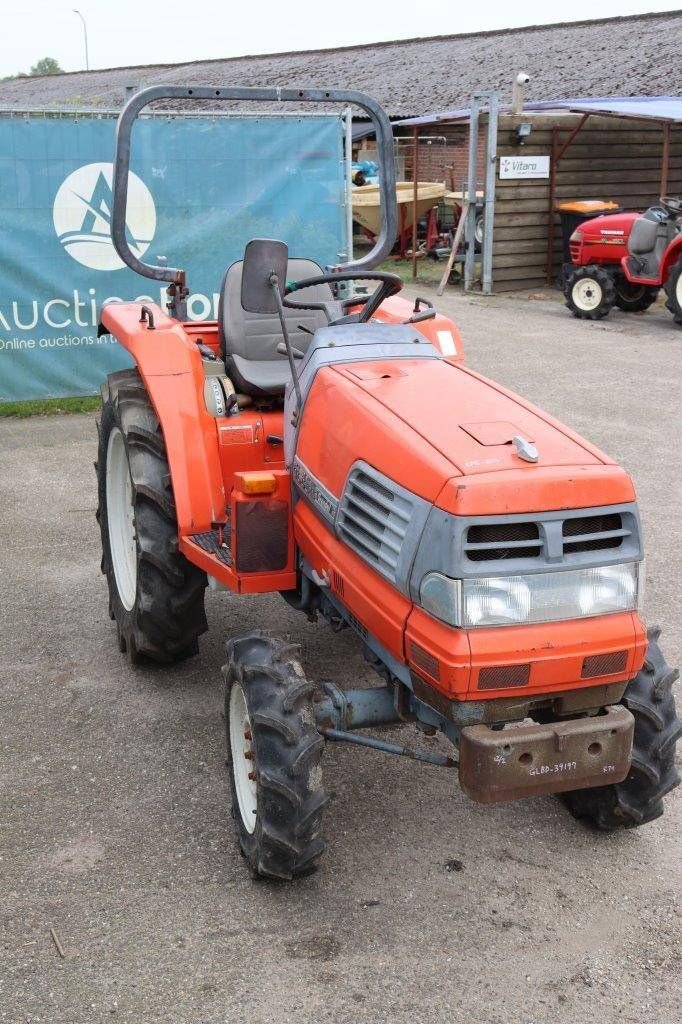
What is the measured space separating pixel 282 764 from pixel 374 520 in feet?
2.13

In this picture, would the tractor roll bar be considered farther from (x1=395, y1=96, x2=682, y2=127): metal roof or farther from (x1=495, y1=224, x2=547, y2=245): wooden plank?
(x1=495, y1=224, x2=547, y2=245): wooden plank

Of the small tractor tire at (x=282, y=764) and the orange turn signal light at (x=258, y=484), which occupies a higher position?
the orange turn signal light at (x=258, y=484)

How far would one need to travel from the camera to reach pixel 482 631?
2.44 metres

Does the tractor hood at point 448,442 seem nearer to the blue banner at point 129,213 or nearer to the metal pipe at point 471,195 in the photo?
the blue banner at point 129,213

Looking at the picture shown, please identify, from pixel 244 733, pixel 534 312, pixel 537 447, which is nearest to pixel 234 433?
pixel 244 733

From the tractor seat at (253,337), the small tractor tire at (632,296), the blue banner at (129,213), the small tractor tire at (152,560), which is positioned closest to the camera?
the small tractor tire at (152,560)

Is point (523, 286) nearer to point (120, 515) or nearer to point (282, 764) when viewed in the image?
point (120, 515)

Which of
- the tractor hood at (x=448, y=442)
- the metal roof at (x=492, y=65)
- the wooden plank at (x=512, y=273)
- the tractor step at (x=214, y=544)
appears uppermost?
the metal roof at (x=492, y=65)

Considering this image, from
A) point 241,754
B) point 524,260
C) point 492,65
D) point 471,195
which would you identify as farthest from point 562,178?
point 241,754

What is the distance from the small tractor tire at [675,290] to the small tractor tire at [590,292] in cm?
76

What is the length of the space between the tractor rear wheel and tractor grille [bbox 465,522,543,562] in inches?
383

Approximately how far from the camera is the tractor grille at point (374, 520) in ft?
8.57

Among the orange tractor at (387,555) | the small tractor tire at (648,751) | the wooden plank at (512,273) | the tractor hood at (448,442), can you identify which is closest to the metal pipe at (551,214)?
the wooden plank at (512,273)

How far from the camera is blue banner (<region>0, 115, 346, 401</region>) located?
777 centimetres
